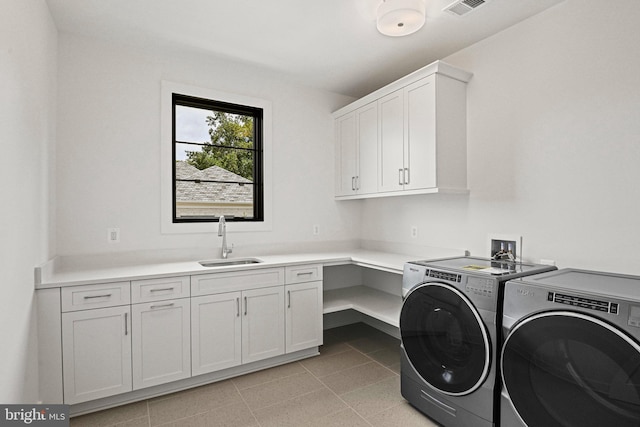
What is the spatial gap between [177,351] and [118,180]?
4.58 feet

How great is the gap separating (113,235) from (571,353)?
9.75 ft

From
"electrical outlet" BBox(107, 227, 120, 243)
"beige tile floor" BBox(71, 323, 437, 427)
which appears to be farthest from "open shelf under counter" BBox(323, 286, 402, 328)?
"electrical outlet" BBox(107, 227, 120, 243)

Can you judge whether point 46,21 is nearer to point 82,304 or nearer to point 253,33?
point 253,33

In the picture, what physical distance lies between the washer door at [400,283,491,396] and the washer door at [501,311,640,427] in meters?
0.16

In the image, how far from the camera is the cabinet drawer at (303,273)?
9.20 ft

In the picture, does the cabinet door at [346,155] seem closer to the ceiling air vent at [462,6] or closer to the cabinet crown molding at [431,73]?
the cabinet crown molding at [431,73]

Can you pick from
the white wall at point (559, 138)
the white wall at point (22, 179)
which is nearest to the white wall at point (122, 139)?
the white wall at point (22, 179)

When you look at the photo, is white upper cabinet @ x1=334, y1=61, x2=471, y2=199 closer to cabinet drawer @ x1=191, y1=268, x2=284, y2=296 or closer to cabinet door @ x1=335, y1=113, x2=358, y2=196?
cabinet door @ x1=335, y1=113, x2=358, y2=196

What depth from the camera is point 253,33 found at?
255 cm

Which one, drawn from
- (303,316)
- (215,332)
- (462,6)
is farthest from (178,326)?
(462,6)

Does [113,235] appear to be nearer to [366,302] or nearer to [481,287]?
[366,302]

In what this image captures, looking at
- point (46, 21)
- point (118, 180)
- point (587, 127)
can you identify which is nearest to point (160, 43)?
point (46, 21)

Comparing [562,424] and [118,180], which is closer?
[562,424]

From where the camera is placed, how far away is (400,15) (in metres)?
1.96
